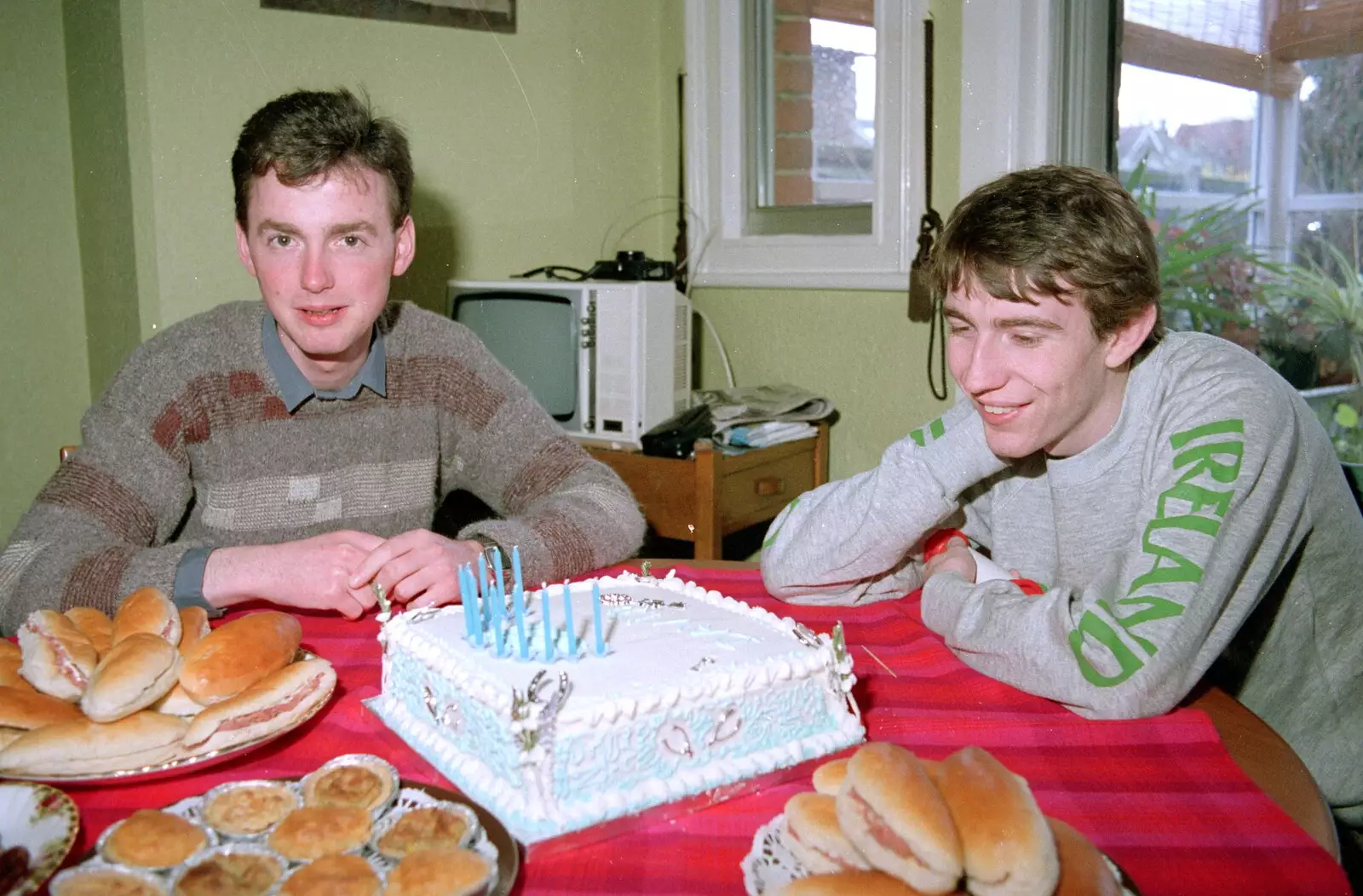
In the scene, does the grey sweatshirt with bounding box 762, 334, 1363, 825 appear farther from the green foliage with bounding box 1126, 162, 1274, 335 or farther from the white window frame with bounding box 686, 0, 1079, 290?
the white window frame with bounding box 686, 0, 1079, 290

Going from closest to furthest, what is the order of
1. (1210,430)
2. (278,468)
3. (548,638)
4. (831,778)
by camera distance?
(831,778) < (548,638) < (1210,430) < (278,468)

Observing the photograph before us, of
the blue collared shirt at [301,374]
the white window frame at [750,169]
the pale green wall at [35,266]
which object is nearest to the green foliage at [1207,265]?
the white window frame at [750,169]

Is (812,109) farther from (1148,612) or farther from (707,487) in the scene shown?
(1148,612)

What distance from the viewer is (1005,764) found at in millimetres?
1087

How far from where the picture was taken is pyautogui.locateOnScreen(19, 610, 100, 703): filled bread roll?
109cm

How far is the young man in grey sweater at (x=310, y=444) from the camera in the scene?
4.93 ft

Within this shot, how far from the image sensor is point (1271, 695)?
1.61 m

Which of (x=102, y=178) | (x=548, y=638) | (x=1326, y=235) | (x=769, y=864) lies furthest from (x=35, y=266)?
(x=1326, y=235)

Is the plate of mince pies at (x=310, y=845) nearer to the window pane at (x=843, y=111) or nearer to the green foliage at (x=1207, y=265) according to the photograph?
the green foliage at (x=1207, y=265)

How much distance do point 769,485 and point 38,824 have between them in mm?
2468

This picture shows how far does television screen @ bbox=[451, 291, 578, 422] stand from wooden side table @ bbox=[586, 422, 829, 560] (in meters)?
0.20

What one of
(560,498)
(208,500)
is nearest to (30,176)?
(208,500)

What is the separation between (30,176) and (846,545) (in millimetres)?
2549

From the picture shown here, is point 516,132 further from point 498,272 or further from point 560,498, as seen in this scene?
point 560,498
